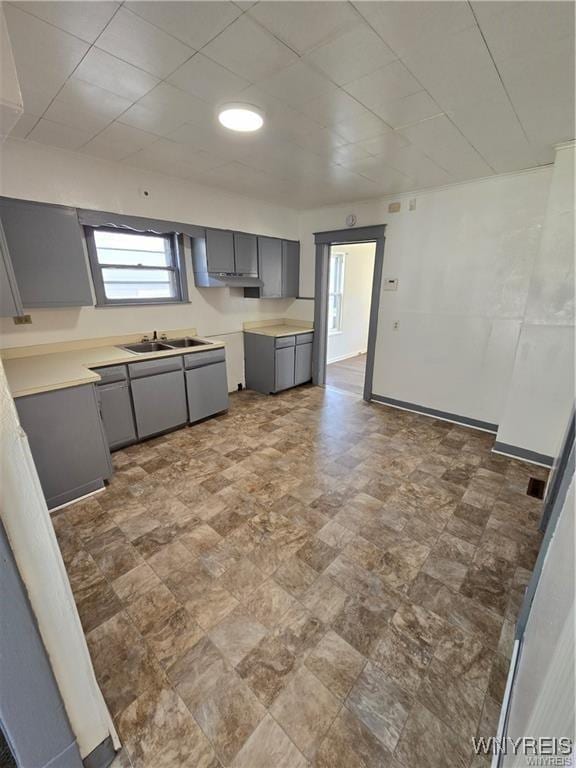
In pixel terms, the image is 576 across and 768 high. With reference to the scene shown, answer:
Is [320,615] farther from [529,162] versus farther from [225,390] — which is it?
[529,162]

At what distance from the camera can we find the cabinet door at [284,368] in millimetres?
4359

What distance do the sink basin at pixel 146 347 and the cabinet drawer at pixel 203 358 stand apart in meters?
0.32

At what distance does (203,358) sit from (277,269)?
1.86 metres

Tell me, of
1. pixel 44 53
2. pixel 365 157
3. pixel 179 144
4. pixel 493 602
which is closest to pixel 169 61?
pixel 44 53

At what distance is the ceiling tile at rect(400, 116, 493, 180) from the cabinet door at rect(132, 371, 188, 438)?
2851mm

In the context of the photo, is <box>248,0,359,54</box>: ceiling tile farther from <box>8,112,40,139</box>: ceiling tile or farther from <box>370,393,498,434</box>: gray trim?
<box>370,393,498,434</box>: gray trim

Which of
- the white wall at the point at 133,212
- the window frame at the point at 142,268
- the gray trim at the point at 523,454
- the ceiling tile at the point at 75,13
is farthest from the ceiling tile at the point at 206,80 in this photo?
the gray trim at the point at 523,454

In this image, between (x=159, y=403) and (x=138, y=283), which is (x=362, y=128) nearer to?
(x=138, y=283)

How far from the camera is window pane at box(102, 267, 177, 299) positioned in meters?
3.18

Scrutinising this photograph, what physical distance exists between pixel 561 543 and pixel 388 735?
942 millimetres

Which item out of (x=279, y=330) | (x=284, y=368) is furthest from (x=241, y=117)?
(x=284, y=368)

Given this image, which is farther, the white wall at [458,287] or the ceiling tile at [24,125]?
the white wall at [458,287]

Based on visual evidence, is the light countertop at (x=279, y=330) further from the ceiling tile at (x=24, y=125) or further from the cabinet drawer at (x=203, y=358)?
the ceiling tile at (x=24, y=125)

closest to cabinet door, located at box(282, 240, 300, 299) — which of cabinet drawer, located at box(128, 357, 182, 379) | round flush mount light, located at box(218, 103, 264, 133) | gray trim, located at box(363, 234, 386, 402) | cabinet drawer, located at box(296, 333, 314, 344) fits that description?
cabinet drawer, located at box(296, 333, 314, 344)
